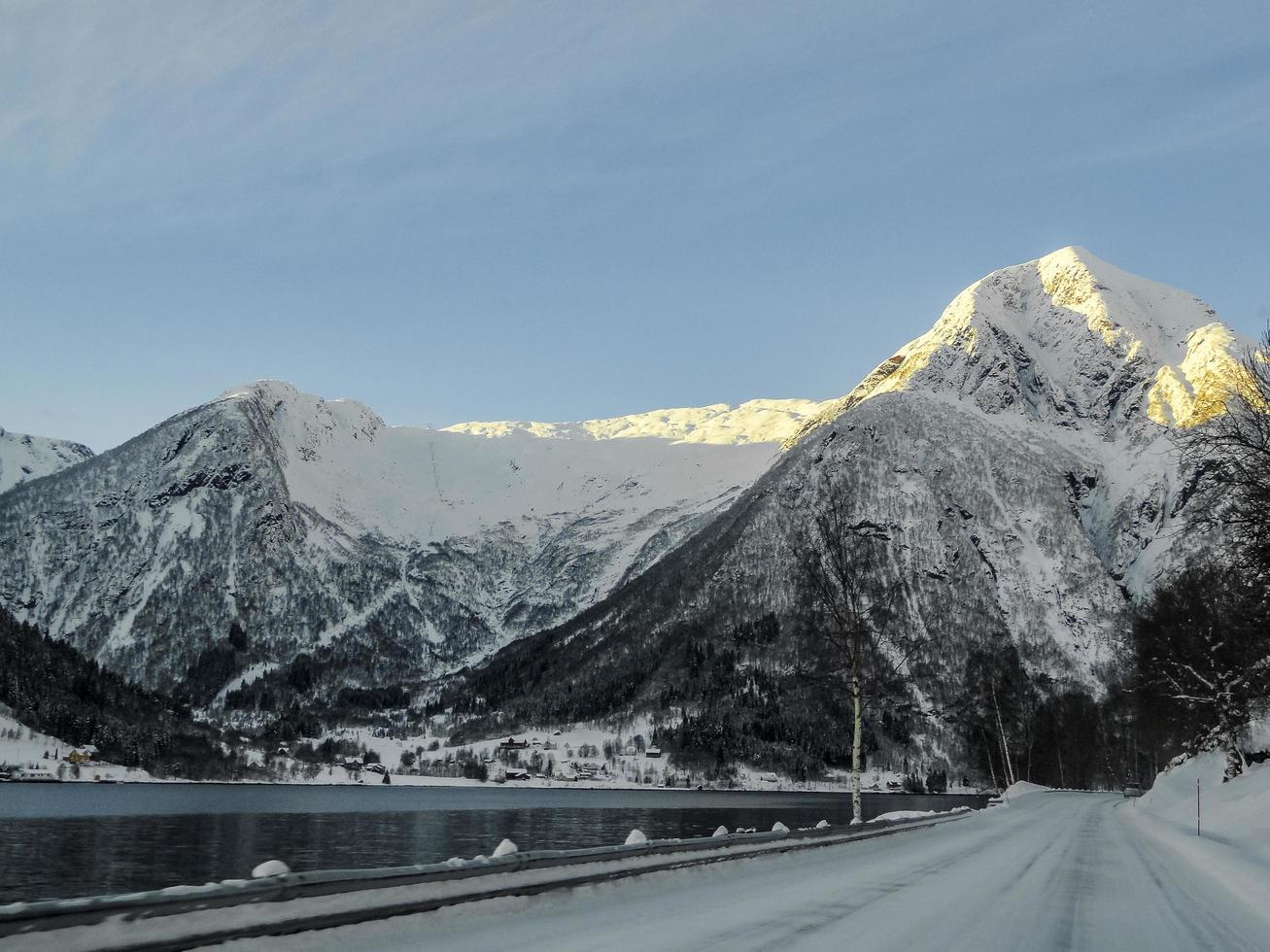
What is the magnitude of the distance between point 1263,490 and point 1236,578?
221 inches

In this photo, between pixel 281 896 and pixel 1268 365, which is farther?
pixel 1268 365

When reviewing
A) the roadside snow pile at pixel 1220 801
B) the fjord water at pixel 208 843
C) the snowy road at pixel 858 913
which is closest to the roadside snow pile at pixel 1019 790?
the roadside snow pile at pixel 1220 801

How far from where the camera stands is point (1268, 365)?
30641 millimetres

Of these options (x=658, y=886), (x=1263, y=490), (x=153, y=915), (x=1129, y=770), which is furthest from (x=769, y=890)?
(x=1129, y=770)

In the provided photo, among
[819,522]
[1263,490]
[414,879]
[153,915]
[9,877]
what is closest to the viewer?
[153,915]

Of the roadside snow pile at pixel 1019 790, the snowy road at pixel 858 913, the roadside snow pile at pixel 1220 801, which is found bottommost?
the roadside snow pile at pixel 1019 790

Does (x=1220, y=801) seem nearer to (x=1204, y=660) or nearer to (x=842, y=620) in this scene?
(x=842, y=620)

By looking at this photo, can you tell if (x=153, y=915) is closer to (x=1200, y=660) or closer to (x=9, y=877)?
(x=9, y=877)

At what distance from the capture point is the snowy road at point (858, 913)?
10336 mm

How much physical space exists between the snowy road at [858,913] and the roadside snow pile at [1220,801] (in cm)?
900

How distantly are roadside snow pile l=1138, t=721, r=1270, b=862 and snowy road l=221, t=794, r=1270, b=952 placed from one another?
29.5 ft

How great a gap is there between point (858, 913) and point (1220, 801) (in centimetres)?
3813

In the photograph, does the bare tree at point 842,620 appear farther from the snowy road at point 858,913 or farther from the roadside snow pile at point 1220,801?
the snowy road at point 858,913

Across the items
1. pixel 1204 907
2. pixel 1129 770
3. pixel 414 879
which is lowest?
pixel 1129 770
